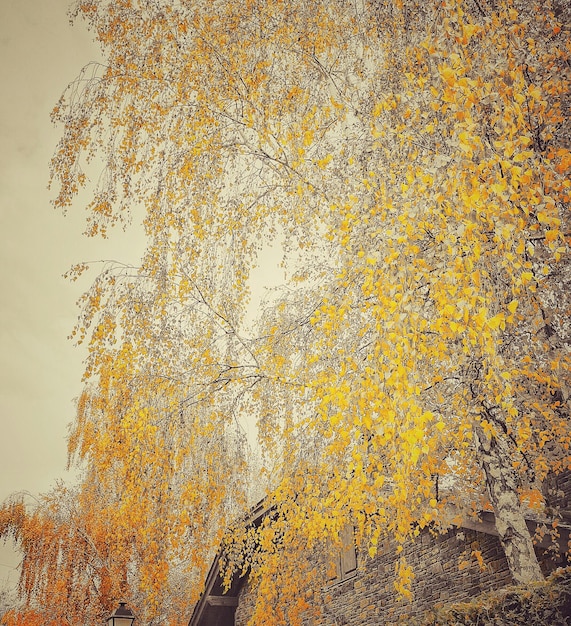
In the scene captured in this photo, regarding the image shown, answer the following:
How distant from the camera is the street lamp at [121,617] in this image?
7.73 metres

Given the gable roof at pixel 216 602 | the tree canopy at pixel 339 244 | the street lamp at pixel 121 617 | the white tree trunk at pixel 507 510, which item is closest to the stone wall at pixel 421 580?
the tree canopy at pixel 339 244

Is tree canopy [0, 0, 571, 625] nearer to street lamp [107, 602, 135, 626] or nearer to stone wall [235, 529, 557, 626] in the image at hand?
stone wall [235, 529, 557, 626]

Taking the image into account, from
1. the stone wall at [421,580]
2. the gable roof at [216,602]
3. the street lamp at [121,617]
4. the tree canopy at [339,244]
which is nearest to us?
the tree canopy at [339,244]

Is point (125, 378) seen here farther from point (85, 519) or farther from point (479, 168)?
point (85, 519)

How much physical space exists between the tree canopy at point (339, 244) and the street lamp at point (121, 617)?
1622mm

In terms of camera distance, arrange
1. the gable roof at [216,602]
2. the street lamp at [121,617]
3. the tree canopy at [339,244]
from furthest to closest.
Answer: the gable roof at [216,602], the street lamp at [121,617], the tree canopy at [339,244]

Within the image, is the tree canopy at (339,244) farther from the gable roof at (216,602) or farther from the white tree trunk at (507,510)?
the gable roof at (216,602)

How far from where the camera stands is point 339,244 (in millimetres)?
6168

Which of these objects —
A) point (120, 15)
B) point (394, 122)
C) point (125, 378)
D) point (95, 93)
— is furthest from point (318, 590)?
point (120, 15)

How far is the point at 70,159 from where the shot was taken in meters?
7.12

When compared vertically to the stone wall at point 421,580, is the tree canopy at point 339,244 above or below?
above

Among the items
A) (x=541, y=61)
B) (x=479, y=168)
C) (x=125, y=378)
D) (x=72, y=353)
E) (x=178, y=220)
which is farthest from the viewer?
(x=72, y=353)

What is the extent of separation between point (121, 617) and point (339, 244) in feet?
22.5

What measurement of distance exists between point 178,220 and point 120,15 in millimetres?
3322
